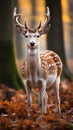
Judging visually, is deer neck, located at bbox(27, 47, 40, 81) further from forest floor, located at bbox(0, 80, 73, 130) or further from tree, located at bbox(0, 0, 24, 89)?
tree, located at bbox(0, 0, 24, 89)

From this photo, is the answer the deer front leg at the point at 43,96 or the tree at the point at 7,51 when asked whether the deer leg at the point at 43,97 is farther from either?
the tree at the point at 7,51

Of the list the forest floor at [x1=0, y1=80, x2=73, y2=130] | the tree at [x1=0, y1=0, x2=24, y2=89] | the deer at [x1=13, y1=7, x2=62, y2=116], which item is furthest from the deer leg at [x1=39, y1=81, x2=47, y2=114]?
the tree at [x1=0, y1=0, x2=24, y2=89]

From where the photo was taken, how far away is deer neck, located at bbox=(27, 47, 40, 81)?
9.92 m

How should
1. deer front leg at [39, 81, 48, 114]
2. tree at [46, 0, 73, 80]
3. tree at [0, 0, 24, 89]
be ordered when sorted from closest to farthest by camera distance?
1. deer front leg at [39, 81, 48, 114]
2. tree at [0, 0, 24, 89]
3. tree at [46, 0, 73, 80]

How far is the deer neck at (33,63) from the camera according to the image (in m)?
9.92

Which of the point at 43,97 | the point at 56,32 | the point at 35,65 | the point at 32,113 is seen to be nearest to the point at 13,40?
the point at 56,32

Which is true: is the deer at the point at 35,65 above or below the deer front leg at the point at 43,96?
above

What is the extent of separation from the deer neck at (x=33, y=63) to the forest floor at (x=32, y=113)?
2.57 feet

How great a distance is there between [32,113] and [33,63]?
131 cm

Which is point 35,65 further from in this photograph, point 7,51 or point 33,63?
point 7,51

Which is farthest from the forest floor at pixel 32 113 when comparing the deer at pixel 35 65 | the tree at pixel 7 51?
the deer at pixel 35 65

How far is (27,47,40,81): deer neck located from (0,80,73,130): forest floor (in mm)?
784

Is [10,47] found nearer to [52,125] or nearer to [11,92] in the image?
[11,92]

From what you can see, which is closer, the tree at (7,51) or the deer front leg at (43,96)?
the deer front leg at (43,96)
